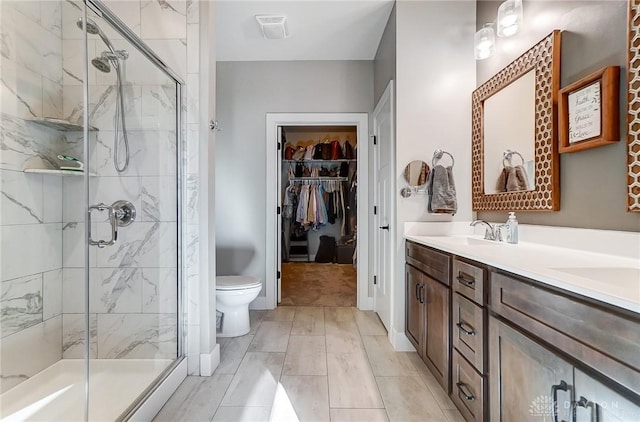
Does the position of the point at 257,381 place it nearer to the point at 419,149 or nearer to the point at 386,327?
the point at 386,327

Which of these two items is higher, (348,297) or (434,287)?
(434,287)

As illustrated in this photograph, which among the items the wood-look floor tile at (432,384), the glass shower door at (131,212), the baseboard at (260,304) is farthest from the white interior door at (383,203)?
the glass shower door at (131,212)

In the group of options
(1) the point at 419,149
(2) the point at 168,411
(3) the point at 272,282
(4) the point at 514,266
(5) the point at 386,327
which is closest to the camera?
(4) the point at 514,266

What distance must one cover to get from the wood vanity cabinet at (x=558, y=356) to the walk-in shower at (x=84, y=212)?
165 cm

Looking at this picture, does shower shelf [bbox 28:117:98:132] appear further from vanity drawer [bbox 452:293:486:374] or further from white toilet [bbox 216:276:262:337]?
vanity drawer [bbox 452:293:486:374]

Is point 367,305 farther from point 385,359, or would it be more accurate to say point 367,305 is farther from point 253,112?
point 253,112

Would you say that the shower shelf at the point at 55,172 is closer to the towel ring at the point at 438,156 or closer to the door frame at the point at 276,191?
the door frame at the point at 276,191

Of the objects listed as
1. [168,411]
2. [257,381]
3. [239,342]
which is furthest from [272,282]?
[168,411]

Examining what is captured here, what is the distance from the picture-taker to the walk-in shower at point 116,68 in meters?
1.64

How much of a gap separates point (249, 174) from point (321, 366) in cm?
205

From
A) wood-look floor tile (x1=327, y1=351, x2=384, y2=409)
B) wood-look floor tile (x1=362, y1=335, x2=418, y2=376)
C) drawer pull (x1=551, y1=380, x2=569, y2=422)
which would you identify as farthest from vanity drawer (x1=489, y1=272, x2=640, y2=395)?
wood-look floor tile (x1=362, y1=335, x2=418, y2=376)

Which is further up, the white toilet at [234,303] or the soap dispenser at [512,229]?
the soap dispenser at [512,229]

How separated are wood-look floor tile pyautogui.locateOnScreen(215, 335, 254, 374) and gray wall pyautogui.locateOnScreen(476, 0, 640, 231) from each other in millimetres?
2077

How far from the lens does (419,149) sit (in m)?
2.31
